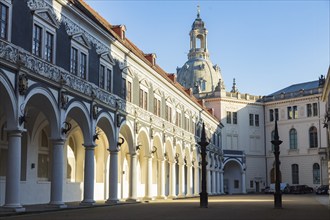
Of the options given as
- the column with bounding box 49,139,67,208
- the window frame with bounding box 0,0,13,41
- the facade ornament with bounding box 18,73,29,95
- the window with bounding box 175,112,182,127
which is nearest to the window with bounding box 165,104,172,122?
the window with bounding box 175,112,182,127

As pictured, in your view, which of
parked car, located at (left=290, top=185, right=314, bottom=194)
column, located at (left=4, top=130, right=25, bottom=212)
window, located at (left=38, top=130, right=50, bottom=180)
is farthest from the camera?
parked car, located at (left=290, top=185, right=314, bottom=194)

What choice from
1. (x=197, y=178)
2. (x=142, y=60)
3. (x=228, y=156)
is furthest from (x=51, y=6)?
(x=228, y=156)

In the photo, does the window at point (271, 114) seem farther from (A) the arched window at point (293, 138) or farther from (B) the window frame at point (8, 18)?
(B) the window frame at point (8, 18)

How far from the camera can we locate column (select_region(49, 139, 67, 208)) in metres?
24.1

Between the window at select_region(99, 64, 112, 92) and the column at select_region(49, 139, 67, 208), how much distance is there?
6787 mm

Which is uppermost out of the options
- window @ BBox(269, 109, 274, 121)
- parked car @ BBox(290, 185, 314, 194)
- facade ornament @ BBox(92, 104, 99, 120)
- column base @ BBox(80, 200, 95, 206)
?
window @ BBox(269, 109, 274, 121)

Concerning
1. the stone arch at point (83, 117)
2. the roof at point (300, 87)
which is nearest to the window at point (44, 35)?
the stone arch at point (83, 117)

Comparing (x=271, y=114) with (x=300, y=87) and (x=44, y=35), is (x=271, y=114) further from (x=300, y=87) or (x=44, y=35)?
(x=44, y=35)

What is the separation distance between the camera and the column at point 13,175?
2008 cm

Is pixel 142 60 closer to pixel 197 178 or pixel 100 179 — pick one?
pixel 100 179

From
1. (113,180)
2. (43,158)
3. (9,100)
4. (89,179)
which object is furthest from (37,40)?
(113,180)

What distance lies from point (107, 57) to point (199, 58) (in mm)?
75868

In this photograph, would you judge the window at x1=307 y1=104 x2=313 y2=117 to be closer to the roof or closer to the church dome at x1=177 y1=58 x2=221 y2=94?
the roof

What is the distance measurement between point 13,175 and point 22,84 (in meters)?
3.62
